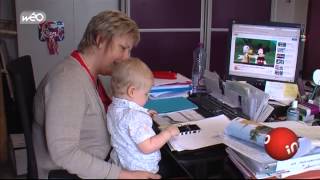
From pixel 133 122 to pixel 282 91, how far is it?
1023 millimetres

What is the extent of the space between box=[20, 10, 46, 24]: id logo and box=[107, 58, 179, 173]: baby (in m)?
2.16

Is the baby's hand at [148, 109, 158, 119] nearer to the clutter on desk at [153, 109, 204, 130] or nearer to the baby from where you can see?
the clutter on desk at [153, 109, 204, 130]

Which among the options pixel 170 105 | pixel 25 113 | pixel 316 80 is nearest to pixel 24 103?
pixel 25 113

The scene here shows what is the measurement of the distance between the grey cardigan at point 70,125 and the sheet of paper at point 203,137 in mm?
277

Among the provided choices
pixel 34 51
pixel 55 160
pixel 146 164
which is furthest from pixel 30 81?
→ pixel 34 51

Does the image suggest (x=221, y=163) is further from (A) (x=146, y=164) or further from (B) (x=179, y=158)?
(A) (x=146, y=164)

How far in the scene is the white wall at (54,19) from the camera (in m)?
3.33

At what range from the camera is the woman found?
1310 mm

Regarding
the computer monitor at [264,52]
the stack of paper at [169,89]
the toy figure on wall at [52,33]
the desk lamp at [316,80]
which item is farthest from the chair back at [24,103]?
the toy figure on wall at [52,33]

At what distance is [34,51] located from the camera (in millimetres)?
3396

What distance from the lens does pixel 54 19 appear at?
3391 mm

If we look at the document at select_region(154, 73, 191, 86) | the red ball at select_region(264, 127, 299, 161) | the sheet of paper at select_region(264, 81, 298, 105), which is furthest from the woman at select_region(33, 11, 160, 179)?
the sheet of paper at select_region(264, 81, 298, 105)

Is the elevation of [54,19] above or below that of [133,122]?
above

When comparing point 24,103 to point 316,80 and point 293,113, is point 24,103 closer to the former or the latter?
point 293,113
